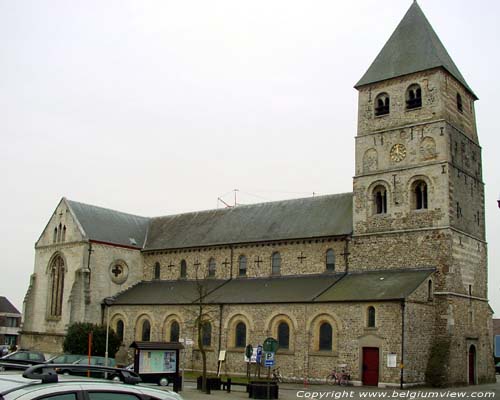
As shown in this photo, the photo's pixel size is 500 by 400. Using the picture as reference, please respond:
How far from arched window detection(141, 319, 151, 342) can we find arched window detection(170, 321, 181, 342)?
233 centimetres

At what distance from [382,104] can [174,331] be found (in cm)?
2178

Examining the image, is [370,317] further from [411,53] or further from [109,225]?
[109,225]

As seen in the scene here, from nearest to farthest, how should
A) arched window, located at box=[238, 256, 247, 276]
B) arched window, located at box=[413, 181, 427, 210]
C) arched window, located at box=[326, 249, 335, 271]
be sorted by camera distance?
arched window, located at box=[413, 181, 427, 210], arched window, located at box=[326, 249, 335, 271], arched window, located at box=[238, 256, 247, 276]

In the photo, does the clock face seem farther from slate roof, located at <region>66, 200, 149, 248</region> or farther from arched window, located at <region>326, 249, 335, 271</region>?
slate roof, located at <region>66, 200, 149, 248</region>

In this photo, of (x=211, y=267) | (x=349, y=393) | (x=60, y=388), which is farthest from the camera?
(x=211, y=267)

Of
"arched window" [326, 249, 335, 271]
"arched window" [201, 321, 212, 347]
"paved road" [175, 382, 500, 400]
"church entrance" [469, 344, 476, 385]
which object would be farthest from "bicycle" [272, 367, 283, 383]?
"church entrance" [469, 344, 476, 385]

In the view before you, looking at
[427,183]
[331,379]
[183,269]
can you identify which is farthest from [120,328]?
[427,183]

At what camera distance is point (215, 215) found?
55.9 meters

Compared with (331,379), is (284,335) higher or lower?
higher

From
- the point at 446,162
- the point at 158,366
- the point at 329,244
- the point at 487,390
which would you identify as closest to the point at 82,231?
the point at 329,244

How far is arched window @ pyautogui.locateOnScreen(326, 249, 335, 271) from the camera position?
44.4 metres

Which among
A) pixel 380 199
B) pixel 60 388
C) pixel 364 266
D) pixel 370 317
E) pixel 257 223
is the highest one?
pixel 380 199

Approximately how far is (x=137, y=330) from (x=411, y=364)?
2246 cm

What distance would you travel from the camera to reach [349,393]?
32.0 m
